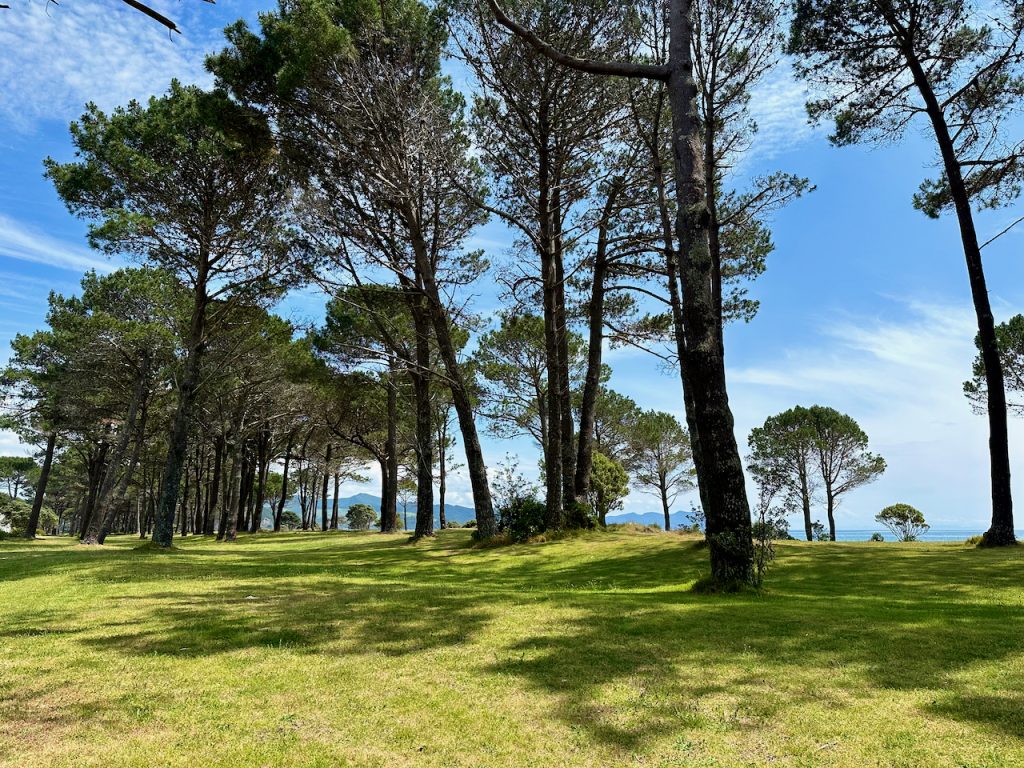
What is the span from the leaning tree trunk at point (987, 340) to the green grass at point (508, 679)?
230 inches

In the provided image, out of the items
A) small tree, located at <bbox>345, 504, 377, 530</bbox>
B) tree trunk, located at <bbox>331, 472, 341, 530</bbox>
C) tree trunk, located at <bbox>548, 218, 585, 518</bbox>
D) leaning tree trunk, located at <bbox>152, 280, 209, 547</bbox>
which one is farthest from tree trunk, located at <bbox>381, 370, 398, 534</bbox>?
small tree, located at <bbox>345, 504, 377, 530</bbox>

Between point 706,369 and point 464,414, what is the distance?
933cm

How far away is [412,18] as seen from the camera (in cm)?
1478

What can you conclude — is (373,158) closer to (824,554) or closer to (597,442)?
(824,554)

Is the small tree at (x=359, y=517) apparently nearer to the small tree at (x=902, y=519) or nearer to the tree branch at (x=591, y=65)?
the small tree at (x=902, y=519)

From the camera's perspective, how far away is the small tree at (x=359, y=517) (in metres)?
59.8

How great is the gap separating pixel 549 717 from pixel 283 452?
36.1 metres

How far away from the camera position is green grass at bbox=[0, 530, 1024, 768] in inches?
96.2

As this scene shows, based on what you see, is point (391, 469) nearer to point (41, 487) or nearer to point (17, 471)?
point (41, 487)

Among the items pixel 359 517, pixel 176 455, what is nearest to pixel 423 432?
pixel 176 455

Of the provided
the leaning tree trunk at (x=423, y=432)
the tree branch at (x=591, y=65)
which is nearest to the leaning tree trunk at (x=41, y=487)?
the leaning tree trunk at (x=423, y=432)

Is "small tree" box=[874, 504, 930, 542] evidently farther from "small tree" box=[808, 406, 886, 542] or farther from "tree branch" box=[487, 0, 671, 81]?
"tree branch" box=[487, 0, 671, 81]

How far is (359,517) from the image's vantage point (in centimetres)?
6272

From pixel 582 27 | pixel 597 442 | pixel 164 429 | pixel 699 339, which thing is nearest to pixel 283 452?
pixel 164 429
